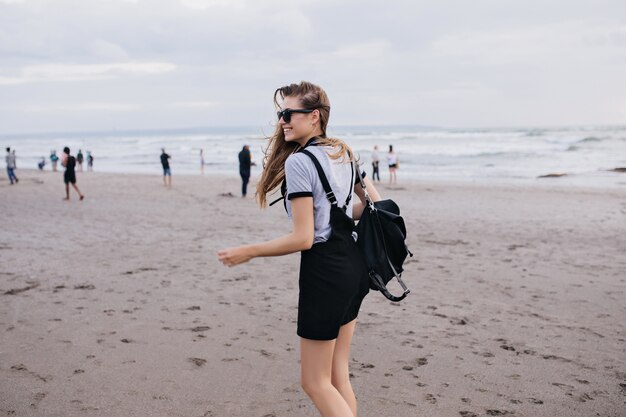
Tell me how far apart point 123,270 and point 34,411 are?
4.20 m

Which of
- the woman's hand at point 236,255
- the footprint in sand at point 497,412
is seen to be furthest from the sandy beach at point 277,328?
the woman's hand at point 236,255

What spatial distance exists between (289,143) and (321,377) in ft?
3.45

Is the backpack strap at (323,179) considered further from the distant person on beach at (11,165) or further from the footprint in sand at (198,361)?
the distant person on beach at (11,165)

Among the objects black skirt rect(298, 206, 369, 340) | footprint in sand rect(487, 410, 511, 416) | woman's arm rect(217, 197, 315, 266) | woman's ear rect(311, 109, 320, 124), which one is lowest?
footprint in sand rect(487, 410, 511, 416)

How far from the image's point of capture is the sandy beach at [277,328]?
3930 mm

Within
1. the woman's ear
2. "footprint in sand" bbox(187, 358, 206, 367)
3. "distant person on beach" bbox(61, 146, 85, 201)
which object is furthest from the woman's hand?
"distant person on beach" bbox(61, 146, 85, 201)

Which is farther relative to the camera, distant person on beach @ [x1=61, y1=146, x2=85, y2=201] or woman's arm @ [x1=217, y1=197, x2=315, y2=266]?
distant person on beach @ [x1=61, y1=146, x2=85, y2=201]

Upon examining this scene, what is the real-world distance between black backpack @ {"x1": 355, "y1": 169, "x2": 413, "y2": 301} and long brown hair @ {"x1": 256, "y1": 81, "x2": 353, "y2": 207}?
24cm

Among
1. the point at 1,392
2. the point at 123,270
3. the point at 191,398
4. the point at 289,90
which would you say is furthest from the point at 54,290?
the point at 289,90

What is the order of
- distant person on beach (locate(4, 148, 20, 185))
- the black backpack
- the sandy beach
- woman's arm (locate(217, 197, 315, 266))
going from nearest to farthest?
woman's arm (locate(217, 197, 315, 266)), the black backpack, the sandy beach, distant person on beach (locate(4, 148, 20, 185))

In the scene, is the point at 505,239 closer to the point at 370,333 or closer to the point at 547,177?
the point at 370,333

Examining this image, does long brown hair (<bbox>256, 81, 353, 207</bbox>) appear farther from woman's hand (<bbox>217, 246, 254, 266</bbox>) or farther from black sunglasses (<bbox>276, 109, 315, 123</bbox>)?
woman's hand (<bbox>217, 246, 254, 266</bbox>)

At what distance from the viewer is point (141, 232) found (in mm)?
11258

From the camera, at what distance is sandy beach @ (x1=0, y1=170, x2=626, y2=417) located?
3.93 metres
